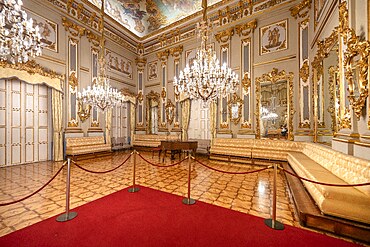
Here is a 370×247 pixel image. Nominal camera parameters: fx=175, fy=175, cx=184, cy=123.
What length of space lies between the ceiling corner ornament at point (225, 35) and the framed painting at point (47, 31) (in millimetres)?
7468

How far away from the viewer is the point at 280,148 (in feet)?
22.1

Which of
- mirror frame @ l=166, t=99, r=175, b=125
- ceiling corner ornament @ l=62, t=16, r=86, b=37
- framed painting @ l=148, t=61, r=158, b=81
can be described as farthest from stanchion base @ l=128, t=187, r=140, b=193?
framed painting @ l=148, t=61, r=158, b=81

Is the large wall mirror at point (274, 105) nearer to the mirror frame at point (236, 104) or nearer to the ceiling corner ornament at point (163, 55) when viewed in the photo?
the mirror frame at point (236, 104)

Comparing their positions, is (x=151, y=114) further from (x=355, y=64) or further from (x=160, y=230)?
(x=355, y=64)

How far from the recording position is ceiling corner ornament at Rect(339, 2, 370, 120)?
2.87 meters

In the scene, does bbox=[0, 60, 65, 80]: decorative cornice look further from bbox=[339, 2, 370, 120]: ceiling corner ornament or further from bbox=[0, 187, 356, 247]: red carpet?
bbox=[339, 2, 370, 120]: ceiling corner ornament

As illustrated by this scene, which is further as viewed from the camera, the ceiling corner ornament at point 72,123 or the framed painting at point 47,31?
the ceiling corner ornament at point 72,123

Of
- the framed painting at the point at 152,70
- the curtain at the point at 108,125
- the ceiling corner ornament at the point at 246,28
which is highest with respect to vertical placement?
the ceiling corner ornament at the point at 246,28

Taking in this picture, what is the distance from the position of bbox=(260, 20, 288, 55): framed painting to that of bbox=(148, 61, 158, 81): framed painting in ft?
20.9

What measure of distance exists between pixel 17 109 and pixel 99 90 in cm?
338

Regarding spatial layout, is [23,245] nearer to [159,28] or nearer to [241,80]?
[241,80]

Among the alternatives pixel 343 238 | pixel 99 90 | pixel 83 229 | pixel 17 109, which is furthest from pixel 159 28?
pixel 343 238

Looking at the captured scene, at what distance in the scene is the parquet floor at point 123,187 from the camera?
3.03 metres

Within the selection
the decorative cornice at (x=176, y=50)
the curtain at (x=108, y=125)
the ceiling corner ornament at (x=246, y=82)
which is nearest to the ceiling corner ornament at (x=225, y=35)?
the ceiling corner ornament at (x=246, y=82)
